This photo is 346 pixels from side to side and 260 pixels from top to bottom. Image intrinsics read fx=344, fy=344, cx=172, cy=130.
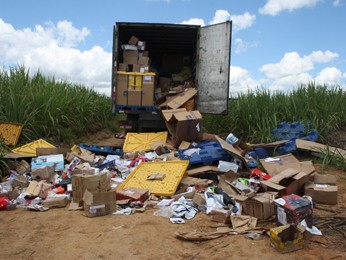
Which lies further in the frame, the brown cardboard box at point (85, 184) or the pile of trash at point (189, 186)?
the brown cardboard box at point (85, 184)

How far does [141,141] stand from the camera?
686 cm

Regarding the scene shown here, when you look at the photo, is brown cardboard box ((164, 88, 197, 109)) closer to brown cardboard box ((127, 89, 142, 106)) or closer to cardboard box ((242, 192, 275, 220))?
brown cardboard box ((127, 89, 142, 106))

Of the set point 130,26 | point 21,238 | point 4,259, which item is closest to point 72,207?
point 21,238

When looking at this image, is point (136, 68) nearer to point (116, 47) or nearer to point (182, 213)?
point (116, 47)

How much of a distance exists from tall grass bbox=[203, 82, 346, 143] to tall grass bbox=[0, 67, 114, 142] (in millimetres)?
3347

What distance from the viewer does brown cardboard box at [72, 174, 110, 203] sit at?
3949mm

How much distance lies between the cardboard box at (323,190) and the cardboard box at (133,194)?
6.22ft

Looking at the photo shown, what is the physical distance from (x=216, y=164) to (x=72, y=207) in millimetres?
2276

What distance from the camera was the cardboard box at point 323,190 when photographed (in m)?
3.89

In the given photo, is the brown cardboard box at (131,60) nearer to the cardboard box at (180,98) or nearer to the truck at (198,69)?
the truck at (198,69)

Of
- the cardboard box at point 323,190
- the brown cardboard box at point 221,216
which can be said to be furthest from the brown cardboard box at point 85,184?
the cardboard box at point 323,190

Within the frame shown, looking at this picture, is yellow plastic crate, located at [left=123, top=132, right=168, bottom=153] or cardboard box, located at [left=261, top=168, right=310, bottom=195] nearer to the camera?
cardboard box, located at [left=261, top=168, right=310, bottom=195]

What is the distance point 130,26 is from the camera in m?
7.52


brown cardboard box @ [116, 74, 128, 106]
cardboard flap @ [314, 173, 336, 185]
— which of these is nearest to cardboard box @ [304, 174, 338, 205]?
cardboard flap @ [314, 173, 336, 185]
